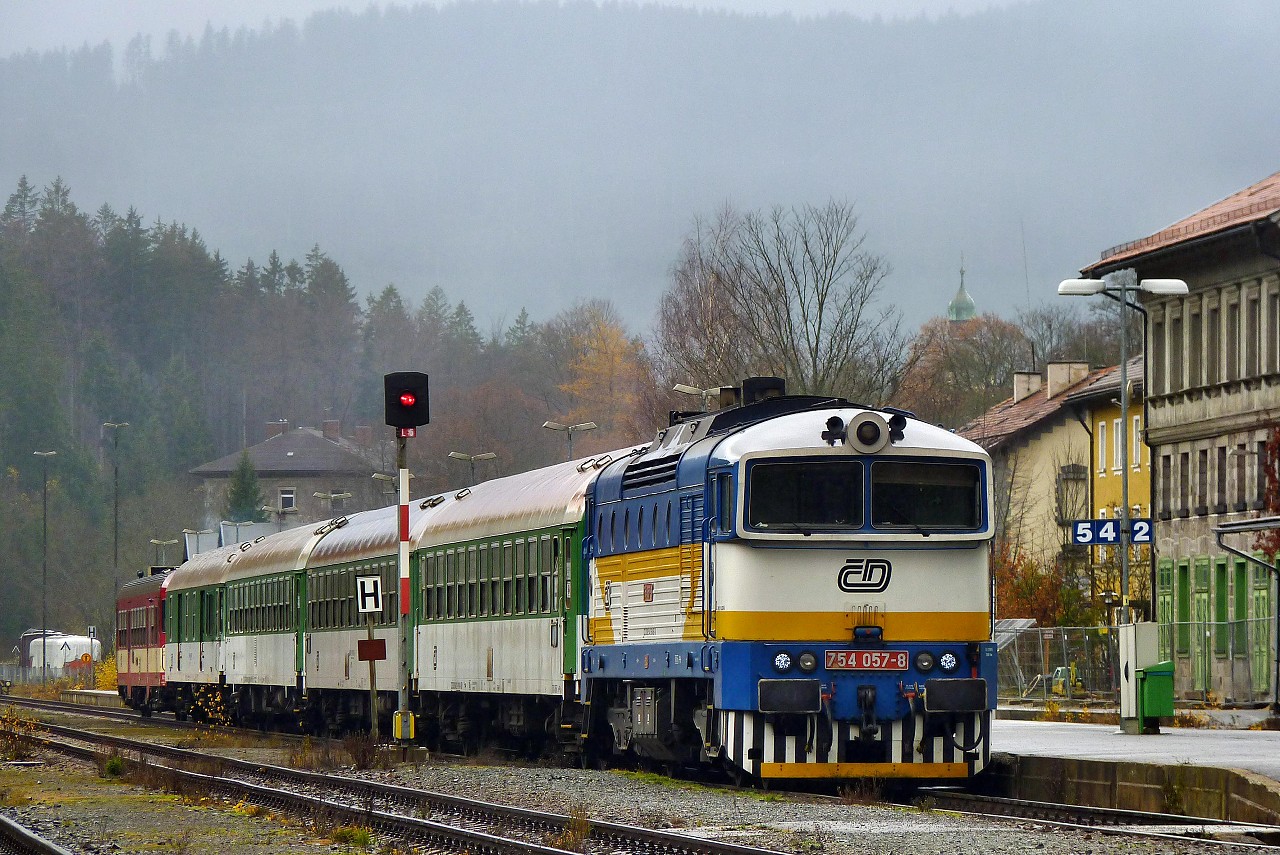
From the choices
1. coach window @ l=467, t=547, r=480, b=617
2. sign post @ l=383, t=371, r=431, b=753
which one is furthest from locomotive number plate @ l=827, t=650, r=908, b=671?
coach window @ l=467, t=547, r=480, b=617

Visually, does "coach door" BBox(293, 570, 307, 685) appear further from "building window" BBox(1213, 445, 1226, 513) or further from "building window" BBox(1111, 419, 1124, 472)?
"building window" BBox(1111, 419, 1124, 472)

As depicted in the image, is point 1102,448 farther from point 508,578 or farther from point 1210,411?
point 508,578

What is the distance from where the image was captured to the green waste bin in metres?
27.8

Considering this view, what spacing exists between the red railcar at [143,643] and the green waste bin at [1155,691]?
32734 millimetres

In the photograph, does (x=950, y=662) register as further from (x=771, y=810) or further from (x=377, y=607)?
(x=377, y=607)

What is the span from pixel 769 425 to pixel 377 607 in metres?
9.64

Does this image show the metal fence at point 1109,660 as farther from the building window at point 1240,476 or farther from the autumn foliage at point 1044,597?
the building window at point 1240,476

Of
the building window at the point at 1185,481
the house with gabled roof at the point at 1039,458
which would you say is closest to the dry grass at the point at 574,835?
the building window at the point at 1185,481

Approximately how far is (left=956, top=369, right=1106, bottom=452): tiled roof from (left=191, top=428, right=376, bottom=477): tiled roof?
237 ft

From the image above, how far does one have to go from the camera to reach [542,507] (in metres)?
25.8

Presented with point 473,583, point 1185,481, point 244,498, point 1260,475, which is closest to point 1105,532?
point 473,583

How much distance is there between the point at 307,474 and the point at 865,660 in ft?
439

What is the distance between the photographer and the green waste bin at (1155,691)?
2778 centimetres

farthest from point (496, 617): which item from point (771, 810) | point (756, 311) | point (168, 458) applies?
point (168, 458)
